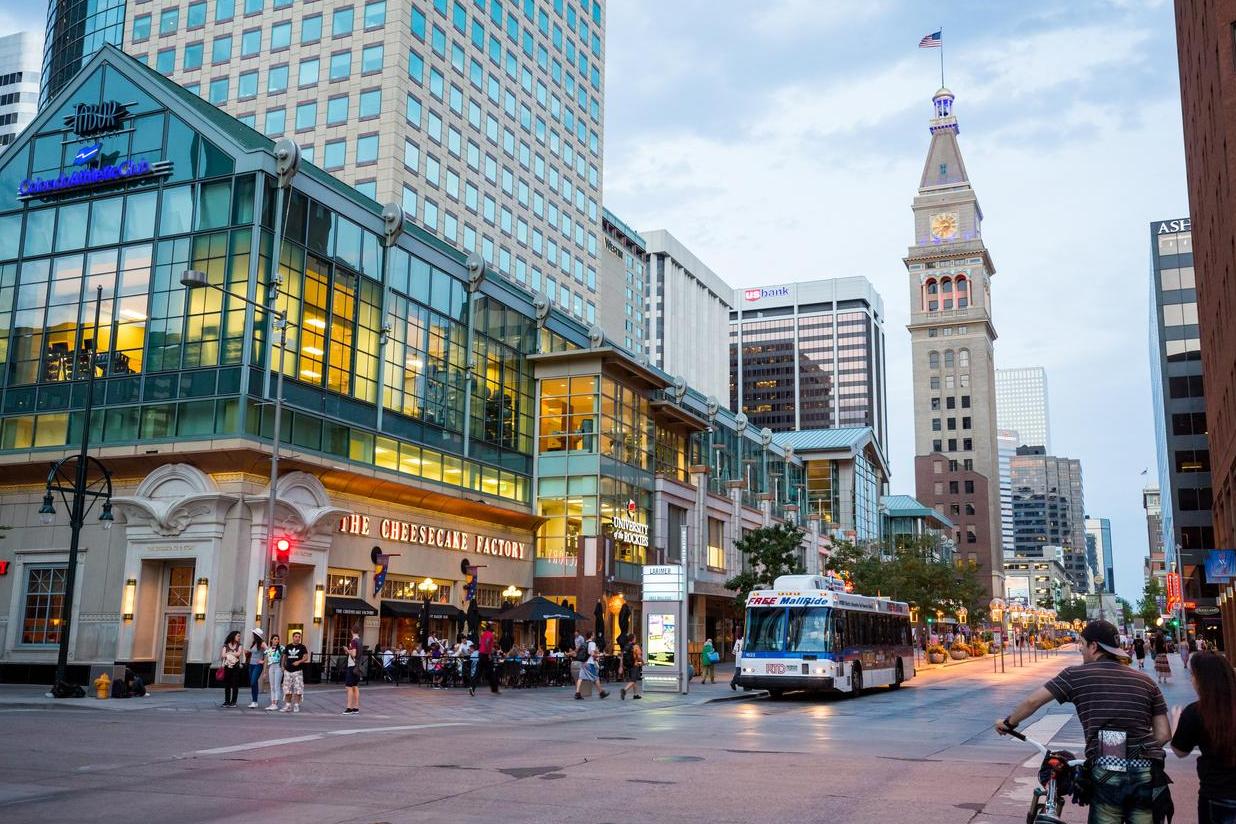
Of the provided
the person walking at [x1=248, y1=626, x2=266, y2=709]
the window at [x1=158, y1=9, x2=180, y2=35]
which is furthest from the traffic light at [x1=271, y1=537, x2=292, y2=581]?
the window at [x1=158, y1=9, x2=180, y2=35]

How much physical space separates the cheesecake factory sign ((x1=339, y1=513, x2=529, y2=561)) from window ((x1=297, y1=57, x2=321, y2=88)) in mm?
35476

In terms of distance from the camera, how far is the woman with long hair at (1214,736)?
266 inches

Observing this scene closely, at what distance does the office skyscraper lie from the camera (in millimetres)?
67000

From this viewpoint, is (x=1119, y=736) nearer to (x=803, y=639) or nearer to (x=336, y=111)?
(x=803, y=639)

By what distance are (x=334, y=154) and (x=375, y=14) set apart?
8.95m

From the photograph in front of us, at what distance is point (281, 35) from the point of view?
2783 inches

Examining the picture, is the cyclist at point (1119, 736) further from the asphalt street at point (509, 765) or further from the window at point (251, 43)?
the window at point (251, 43)

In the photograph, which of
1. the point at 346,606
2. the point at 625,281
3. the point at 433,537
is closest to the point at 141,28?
the point at 433,537

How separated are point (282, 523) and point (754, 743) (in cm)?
2162

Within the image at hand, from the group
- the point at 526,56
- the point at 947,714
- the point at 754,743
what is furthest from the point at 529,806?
the point at 526,56

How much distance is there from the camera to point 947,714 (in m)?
28.5

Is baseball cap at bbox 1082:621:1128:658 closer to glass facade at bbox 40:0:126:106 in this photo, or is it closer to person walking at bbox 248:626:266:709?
person walking at bbox 248:626:266:709

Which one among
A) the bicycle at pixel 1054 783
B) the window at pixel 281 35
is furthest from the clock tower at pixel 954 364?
the bicycle at pixel 1054 783

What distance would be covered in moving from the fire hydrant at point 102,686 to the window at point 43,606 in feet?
32.2
